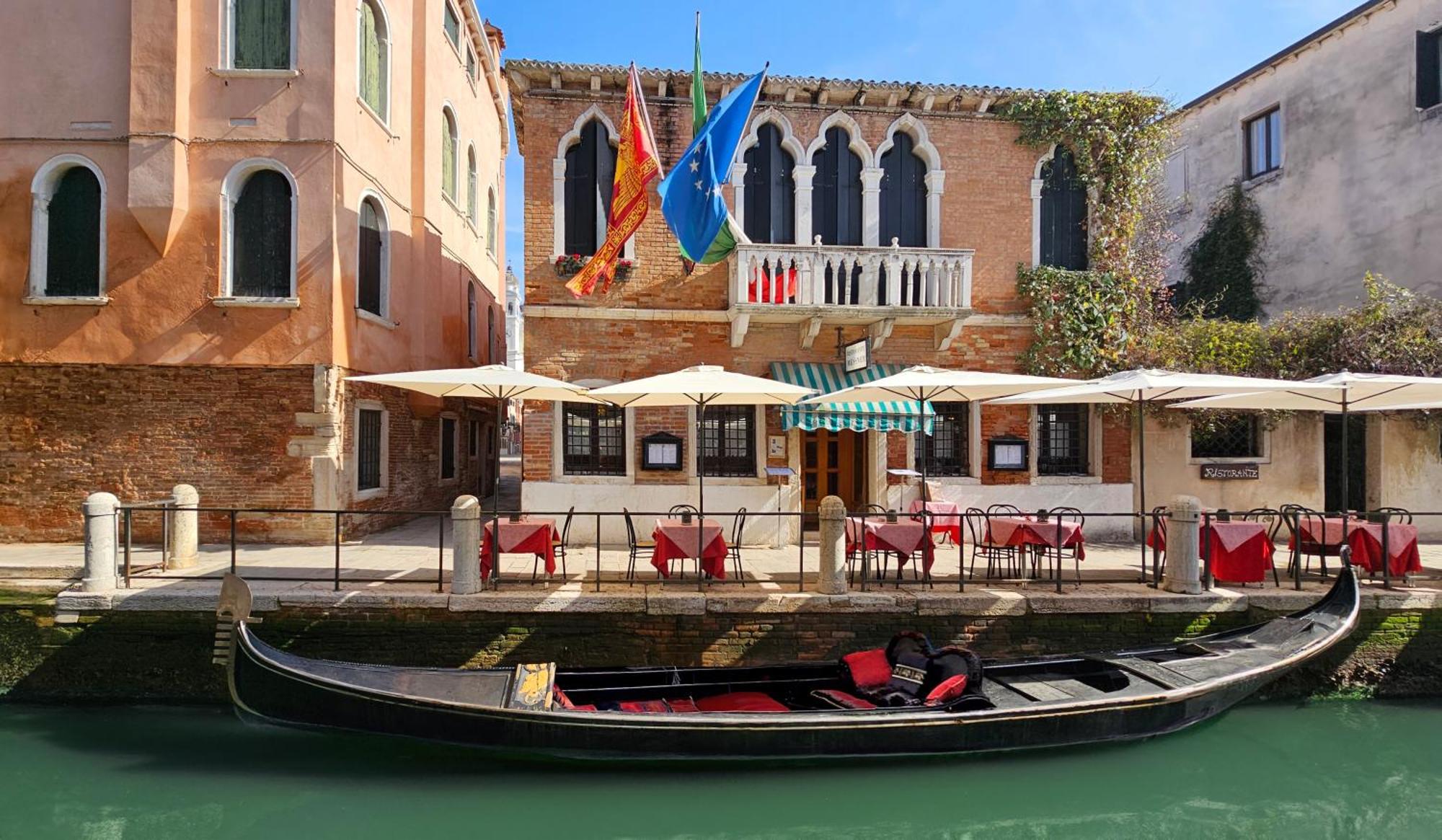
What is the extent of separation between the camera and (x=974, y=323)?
11.8 metres

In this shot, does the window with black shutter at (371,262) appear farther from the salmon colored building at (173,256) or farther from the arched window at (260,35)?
the arched window at (260,35)

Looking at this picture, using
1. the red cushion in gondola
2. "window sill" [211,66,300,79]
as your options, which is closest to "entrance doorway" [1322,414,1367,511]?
the red cushion in gondola

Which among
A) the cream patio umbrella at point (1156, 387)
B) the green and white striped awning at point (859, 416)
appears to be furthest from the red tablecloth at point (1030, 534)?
the green and white striped awning at point (859, 416)

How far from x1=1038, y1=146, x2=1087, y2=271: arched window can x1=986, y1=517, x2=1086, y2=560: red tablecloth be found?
556 cm

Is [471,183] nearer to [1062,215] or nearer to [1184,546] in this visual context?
[1062,215]

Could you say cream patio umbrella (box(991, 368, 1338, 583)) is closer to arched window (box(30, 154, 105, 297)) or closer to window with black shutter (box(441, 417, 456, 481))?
window with black shutter (box(441, 417, 456, 481))

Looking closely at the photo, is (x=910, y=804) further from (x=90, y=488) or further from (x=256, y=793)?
(x=90, y=488)

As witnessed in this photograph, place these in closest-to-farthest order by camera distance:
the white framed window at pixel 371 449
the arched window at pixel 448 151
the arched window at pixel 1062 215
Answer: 1. the white framed window at pixel 371 449
2. the arched window at pixel 1062 215
3. the arched window at pixel 448 151

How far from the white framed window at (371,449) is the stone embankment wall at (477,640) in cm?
378

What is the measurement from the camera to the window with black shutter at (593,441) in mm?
11227

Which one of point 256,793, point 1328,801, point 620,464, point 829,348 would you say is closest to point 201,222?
point 620,464

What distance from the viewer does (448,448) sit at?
49.8 ft

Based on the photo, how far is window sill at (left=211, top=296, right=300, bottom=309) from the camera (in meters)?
10.0

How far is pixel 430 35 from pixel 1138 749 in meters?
15.1
